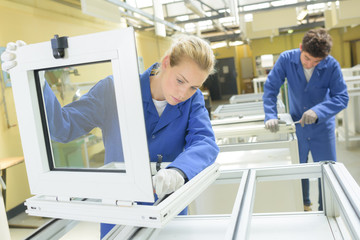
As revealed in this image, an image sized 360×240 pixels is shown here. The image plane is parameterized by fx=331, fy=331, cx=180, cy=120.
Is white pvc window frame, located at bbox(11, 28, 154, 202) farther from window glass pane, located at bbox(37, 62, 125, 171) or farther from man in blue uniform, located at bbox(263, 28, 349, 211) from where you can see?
man in blue uniform, located at bbox(263, 28, 349, 211)

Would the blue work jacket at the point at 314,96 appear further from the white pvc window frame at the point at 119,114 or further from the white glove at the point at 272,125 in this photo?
the white pvc window frame at the point at 119,114

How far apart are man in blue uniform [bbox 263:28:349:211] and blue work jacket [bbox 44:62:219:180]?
1141 millimetres

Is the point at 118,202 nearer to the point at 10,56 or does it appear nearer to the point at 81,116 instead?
the point at 81,116

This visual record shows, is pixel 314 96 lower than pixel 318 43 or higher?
lower

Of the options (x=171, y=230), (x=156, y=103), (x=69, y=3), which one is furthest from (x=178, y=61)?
(x=69, y=3)

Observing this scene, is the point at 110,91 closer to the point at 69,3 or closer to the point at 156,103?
the point at 156,103

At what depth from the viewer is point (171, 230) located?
42.2 inches

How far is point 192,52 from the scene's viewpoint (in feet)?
3.59

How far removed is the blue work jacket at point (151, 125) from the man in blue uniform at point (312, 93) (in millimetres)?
1141

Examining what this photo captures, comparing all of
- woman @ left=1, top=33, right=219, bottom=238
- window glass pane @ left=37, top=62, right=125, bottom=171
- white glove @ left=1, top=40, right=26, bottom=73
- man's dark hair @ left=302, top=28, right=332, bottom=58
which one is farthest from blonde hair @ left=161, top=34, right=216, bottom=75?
man's dark hair @ left=302, top=28, right=332, bottom=58

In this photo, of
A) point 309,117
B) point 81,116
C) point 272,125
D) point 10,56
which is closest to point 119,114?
point 81,116

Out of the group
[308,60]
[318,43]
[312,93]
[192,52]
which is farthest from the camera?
[312,93]

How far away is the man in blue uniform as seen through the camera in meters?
2.26

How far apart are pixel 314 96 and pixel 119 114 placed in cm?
218
